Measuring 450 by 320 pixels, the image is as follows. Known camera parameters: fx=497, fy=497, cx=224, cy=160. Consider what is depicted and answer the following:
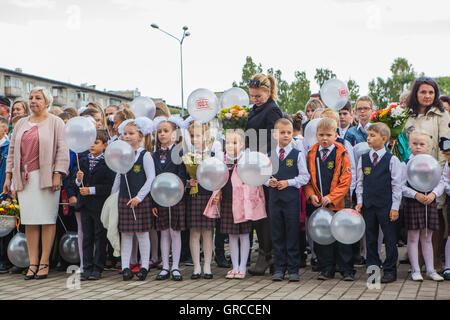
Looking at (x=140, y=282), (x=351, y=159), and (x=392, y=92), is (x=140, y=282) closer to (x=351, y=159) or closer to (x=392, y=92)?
(x=351, y=159)

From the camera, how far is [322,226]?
5262 mm

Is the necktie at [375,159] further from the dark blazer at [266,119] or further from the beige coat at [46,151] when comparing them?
the beige coat at [46,151]

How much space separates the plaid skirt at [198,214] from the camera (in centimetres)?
586

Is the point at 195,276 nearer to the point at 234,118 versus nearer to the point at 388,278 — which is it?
the point at 234,118

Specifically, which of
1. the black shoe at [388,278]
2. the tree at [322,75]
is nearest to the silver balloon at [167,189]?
the black shoe at [388,278]

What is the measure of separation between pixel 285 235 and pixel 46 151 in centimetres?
306

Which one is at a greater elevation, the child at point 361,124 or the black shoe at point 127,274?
the child at point 361,124

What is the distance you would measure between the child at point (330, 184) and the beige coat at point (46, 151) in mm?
3041

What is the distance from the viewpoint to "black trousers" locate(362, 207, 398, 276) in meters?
5.39

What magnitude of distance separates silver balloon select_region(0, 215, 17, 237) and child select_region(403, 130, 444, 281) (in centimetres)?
475

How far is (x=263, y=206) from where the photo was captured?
5934 mm

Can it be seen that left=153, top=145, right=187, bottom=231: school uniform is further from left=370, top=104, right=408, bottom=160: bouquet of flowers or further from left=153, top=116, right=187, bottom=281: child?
left=370, top=104, right=408, bottom=160: bouquet of flowers

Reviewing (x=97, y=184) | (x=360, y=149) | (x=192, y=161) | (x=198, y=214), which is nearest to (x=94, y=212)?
(x=97, y=184)

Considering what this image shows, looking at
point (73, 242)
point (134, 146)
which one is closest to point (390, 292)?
point (134, 146)
